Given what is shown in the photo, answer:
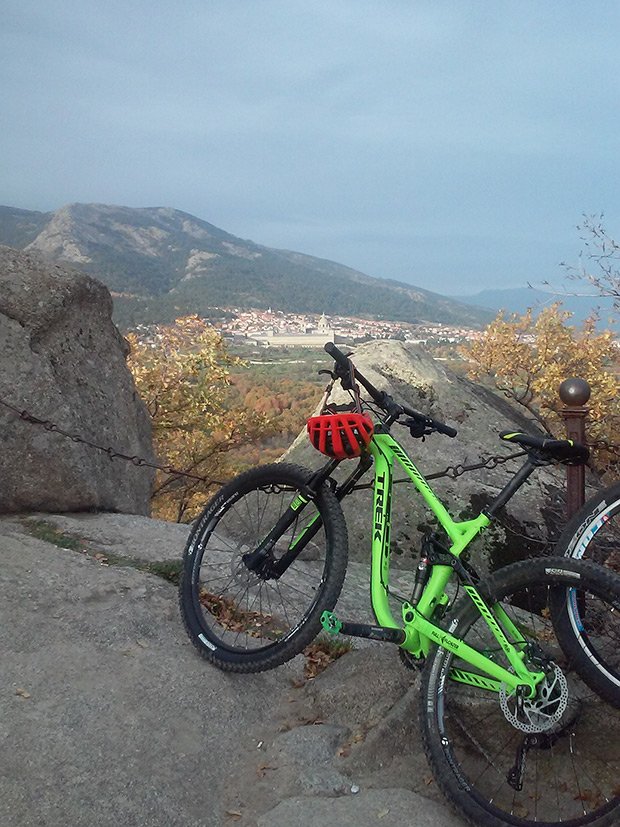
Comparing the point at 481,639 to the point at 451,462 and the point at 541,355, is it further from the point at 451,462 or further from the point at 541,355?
the point at 541,355

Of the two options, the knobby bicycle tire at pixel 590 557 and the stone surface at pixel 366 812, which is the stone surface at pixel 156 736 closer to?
the stone surface at pixel 366 812

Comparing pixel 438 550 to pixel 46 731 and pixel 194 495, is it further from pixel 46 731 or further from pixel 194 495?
pixel 194 495

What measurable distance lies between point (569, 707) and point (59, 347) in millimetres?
4973

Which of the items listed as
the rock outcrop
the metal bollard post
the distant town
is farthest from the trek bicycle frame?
the distant town

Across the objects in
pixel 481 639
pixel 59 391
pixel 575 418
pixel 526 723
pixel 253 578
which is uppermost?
pixel 575 418

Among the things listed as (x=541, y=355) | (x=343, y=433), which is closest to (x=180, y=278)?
(x=541, y=355)

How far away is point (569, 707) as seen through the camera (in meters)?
2.79

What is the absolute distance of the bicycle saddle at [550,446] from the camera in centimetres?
296

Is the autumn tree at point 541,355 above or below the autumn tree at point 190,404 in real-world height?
above

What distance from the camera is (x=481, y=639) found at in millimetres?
2811

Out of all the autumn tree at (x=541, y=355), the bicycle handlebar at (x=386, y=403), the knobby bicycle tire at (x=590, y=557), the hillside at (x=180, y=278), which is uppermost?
the hillside at (x=180, y=278)

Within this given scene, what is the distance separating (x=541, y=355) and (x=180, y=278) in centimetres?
9443

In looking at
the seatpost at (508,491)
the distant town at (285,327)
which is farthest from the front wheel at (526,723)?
the distant town at (285,327)

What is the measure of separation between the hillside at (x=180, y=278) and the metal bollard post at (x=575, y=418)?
5073 centimetres
